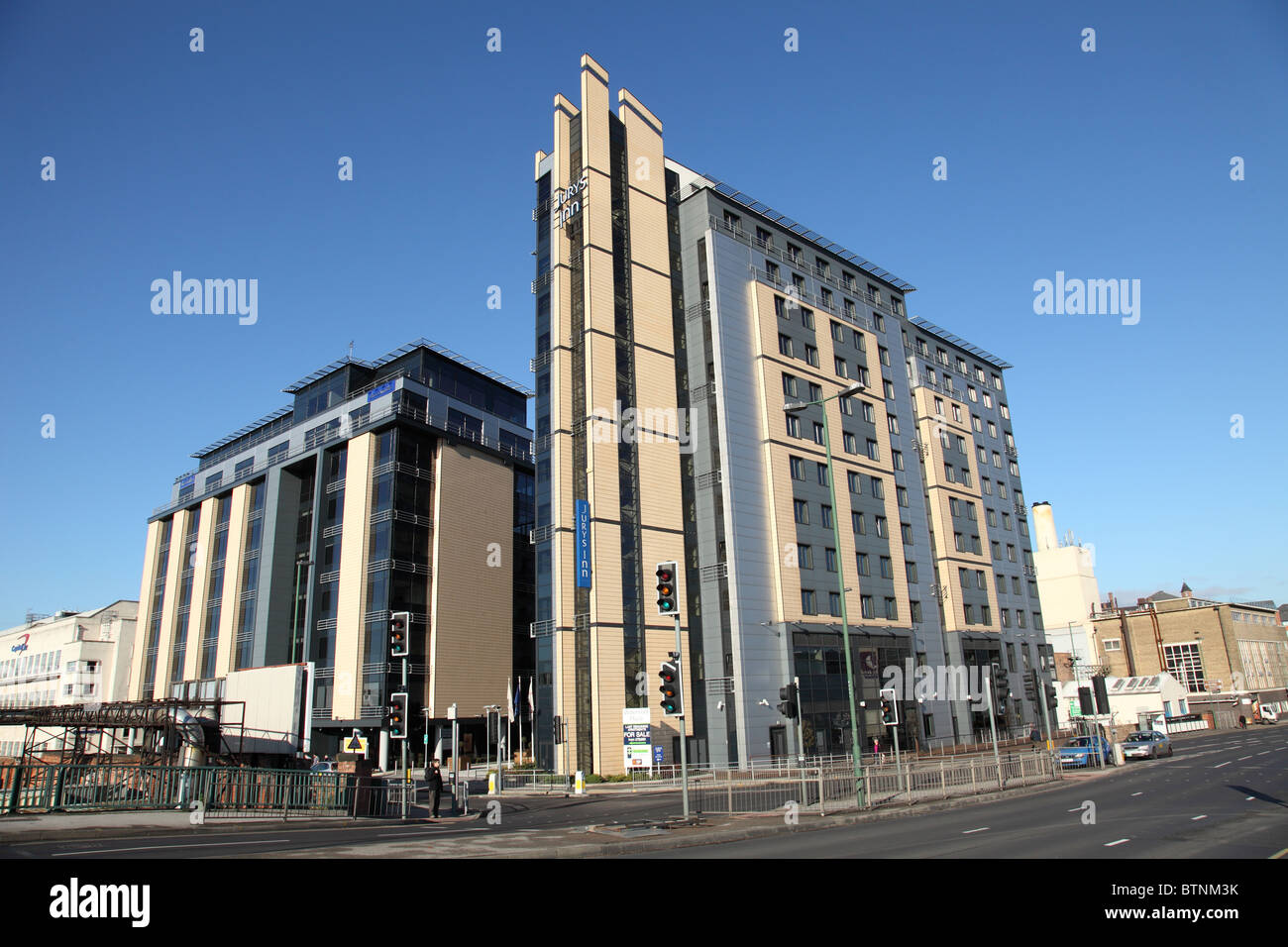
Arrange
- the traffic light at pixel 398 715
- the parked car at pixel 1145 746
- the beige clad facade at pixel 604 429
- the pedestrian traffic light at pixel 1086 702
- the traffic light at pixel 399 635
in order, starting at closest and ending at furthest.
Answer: the traffic light at pixel 399 635 → the traffic light at pixel 398 715 → the pedestrian traffic light at pixel 1086 702 → the parked car at pixel 1145 746 → the beige clad facade at pixel 604 429

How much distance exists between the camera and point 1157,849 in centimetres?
1270

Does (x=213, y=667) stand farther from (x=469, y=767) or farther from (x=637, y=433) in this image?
(x=637, y=433)

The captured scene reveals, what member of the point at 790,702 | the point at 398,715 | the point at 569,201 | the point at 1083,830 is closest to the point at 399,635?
the point at 398,715

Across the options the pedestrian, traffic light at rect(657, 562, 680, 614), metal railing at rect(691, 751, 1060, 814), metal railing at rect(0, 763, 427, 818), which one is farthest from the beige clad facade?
traffic light at rect(657, 562, 680, 614)

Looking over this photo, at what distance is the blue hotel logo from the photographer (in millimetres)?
44594

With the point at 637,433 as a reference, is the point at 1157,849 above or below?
below

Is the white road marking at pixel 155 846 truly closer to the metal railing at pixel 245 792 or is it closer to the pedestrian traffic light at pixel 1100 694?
the metal railing at pixel 245 792

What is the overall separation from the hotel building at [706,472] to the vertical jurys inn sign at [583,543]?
13 centimetres

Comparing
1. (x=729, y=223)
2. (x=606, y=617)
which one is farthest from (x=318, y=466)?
(x=729, y=223)

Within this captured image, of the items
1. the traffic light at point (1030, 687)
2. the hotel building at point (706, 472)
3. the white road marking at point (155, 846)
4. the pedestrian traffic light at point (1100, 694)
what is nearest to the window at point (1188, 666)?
the traffic light at point (1030, 687)

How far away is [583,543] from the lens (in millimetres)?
45125

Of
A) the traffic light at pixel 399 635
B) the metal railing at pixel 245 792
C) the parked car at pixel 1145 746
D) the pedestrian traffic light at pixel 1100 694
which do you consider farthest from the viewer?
the parked car at pixel 1145 746

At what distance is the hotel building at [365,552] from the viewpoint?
54906 millimetres
